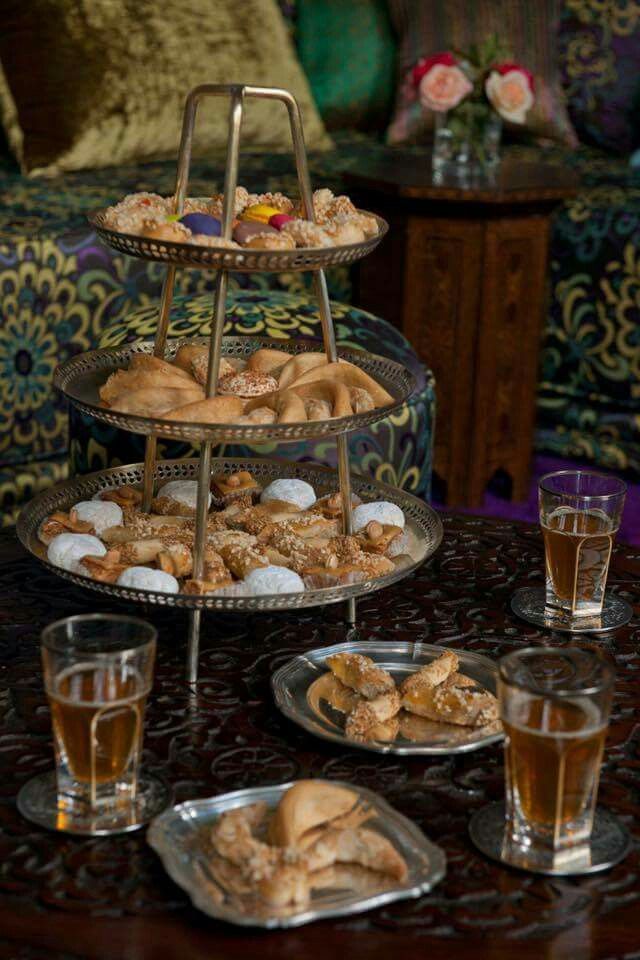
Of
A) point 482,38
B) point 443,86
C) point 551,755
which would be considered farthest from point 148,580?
point 482,38

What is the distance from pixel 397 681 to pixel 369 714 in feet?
0.40

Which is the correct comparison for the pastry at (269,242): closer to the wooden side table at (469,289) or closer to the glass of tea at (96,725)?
the glass of tea at (96,725)

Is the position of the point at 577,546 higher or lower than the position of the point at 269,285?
higher

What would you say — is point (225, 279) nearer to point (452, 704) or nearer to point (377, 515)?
point (377, 515)

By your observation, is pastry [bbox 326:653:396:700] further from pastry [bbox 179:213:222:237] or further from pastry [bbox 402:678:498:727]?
pastry [bbox 179:213:222:237]

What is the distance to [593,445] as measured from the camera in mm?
3555

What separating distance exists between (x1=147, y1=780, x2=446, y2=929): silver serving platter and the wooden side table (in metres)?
2.15

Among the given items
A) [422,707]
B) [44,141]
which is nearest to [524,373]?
[44,141]

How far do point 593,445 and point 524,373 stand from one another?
35 cm

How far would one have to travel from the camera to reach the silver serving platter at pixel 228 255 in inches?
49.1

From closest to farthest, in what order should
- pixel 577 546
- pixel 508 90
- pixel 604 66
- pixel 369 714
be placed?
pixel 369 714, pixel 577 546, pixel 508 90, pixel 604 66

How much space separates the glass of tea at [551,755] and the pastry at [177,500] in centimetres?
54

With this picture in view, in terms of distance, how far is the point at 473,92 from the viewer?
3.27 metres

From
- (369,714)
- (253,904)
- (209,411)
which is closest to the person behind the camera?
(253,904)
